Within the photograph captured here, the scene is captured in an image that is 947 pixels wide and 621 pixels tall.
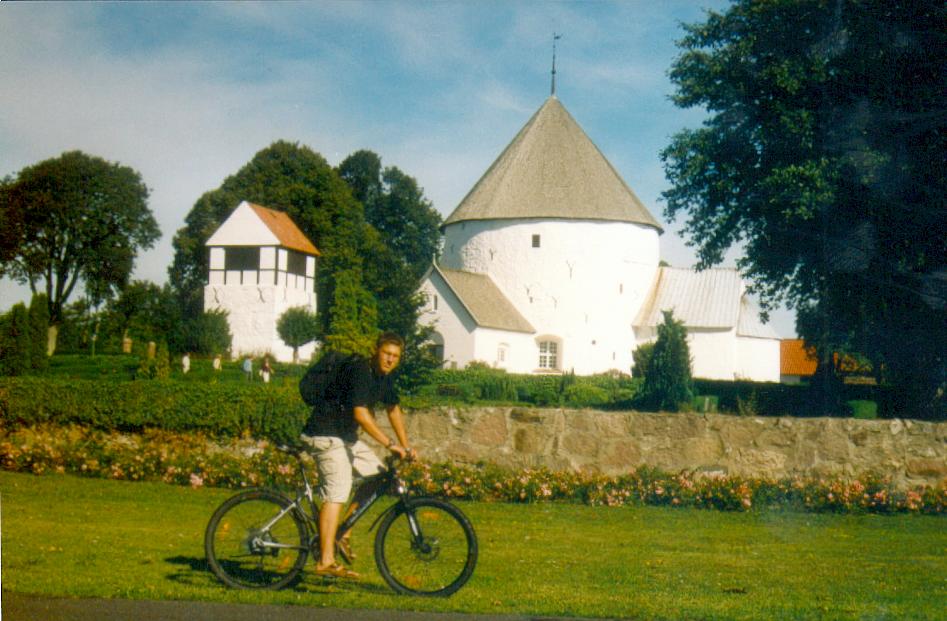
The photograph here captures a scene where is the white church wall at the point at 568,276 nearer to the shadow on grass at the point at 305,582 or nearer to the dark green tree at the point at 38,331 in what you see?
the dark green tree at the point at 38,331

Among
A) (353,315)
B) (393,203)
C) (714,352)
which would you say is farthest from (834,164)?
(393,203)

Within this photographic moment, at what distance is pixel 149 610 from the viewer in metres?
5.60

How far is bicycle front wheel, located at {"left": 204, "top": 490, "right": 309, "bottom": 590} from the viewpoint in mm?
6492

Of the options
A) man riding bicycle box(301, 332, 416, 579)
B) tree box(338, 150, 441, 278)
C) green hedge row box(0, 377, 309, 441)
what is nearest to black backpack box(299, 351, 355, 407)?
man riding bicycle box(301, 332, 416, 579)

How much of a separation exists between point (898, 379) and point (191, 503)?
20.5 metres

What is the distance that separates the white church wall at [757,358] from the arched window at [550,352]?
10.3 meters

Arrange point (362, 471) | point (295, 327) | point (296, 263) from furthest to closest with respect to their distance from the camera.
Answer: point (296, 263), point (295, 327), point (362, 471)

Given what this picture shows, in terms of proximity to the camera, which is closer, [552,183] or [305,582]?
[305,582]

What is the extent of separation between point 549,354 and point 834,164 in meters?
39.4

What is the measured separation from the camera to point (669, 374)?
27.3m

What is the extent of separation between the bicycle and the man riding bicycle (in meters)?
0.10

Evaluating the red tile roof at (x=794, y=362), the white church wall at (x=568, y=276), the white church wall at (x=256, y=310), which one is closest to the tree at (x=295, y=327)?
the white church wall at (x=256, y=310)

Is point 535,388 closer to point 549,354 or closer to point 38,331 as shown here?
point 549,354

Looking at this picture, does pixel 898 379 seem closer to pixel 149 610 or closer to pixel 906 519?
pixel 906 519
